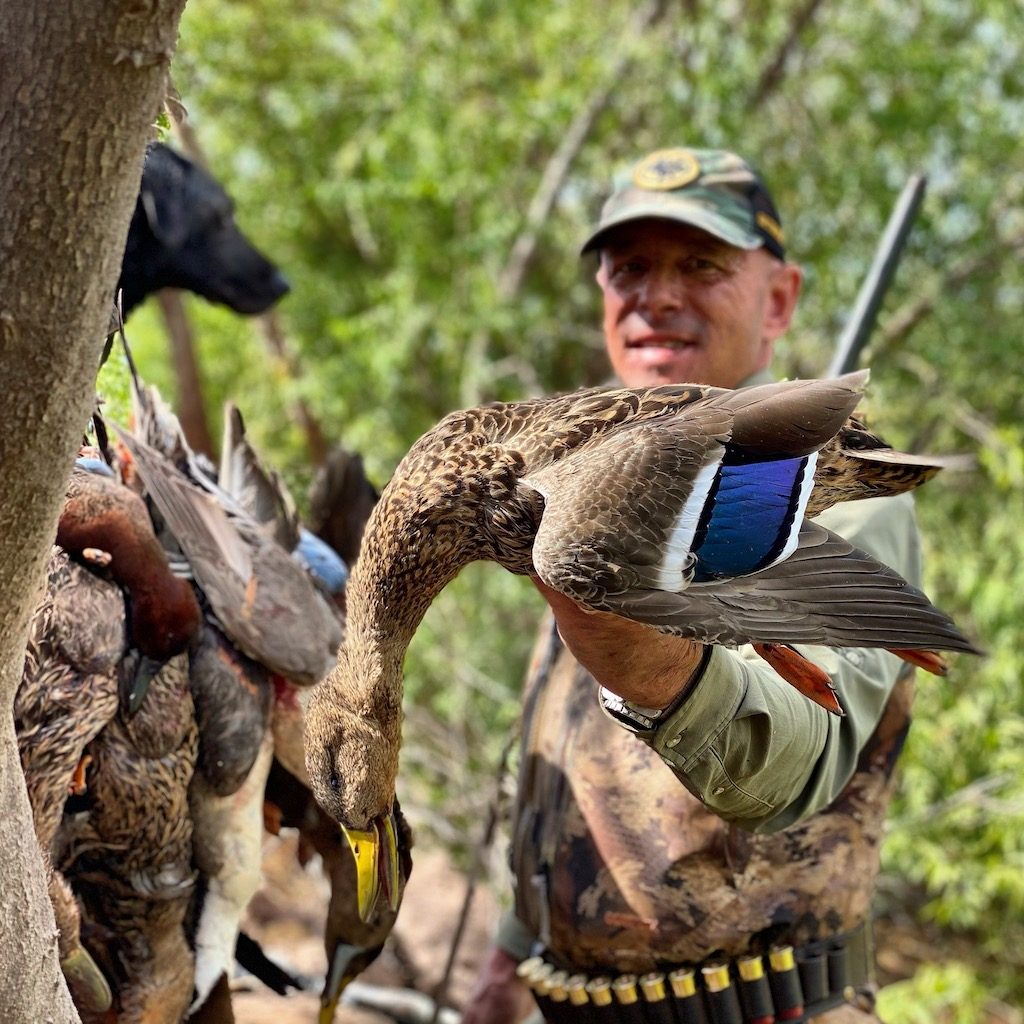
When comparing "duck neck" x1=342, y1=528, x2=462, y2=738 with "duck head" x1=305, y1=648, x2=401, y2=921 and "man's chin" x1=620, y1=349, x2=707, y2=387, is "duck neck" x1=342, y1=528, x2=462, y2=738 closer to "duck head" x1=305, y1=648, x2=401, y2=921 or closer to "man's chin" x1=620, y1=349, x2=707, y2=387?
"duck head" x1=305, y1=648, x2=401, y2=921

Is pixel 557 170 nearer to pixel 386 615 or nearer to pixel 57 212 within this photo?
→ pixel 386 615

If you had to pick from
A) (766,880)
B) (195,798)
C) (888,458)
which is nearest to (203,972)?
(195,798)

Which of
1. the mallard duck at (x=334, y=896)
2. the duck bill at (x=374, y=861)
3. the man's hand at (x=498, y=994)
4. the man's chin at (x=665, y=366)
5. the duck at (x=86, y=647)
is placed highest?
the man's chin at (x=665, y=366)

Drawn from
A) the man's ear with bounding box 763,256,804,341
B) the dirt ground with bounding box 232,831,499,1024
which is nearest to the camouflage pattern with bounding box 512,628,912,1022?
the man's ear with bounding box 763,256,804,341

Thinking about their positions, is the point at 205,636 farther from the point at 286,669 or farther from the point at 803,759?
the point at 803,759

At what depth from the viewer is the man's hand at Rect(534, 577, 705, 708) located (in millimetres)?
1919

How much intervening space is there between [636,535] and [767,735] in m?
0.56

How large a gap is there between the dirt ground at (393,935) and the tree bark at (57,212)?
146 inches

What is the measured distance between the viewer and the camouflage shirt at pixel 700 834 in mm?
2508

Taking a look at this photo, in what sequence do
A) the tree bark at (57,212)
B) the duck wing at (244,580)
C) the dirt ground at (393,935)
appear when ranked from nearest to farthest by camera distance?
the tree bark at (57,212)
the duck wing at (244,580)
the dirt ground at (393,935)

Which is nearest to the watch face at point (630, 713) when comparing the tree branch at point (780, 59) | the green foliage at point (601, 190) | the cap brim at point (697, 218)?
the cap brim at point (697, 218)

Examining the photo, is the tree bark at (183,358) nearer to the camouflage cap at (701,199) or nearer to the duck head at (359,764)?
the camouflage cap at (701,199)

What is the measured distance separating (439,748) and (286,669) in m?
5.13

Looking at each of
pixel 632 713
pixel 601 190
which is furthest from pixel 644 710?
pixel 601 190
